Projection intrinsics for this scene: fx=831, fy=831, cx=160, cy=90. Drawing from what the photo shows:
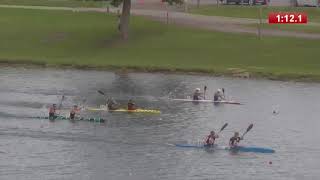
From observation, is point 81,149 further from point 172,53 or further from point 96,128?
point 172,53

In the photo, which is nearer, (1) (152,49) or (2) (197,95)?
(2) (197,95)

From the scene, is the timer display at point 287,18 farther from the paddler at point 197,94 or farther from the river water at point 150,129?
the paddler at point 197,94

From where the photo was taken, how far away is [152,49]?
9344 cm

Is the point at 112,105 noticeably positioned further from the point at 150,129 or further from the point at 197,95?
the point at 197,95

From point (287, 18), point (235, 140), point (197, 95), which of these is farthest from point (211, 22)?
point (235, 140)

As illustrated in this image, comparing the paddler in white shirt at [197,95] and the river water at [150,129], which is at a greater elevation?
the paddler in white shirt at [197,95]

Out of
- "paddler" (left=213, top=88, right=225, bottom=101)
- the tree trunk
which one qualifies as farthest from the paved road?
"paddler" (left=213, top=88, right=225, bottom=101)

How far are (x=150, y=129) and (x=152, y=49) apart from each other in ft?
111

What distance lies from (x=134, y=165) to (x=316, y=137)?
53.5 ft

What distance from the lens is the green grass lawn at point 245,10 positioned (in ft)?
368

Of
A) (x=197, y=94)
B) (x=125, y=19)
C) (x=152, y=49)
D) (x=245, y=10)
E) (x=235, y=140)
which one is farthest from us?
(x=245, y=10)

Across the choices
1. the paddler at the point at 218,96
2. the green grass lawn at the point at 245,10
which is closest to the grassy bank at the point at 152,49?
the paddler at the point at 218,96

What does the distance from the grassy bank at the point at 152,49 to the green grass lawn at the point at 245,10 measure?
13331 mm

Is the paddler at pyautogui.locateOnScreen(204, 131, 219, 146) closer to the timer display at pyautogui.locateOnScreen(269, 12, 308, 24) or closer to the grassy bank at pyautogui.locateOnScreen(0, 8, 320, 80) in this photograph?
the grassy bank at pyautogui.locateOnScreen(0, 8, 320, 80)
